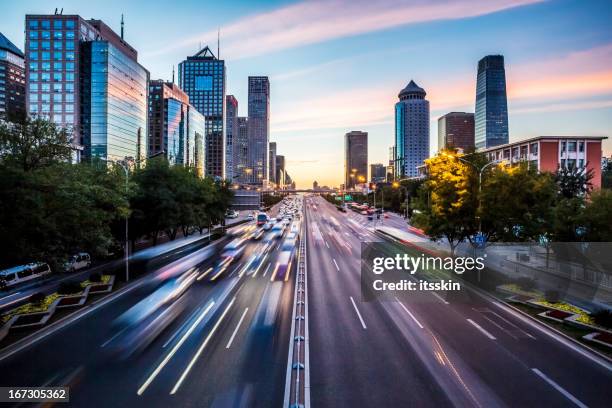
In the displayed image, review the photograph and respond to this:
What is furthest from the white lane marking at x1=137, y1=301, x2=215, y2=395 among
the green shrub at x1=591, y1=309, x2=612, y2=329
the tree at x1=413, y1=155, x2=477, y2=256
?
the green shrub at x1=591, y1=309, x2=612, y2=329

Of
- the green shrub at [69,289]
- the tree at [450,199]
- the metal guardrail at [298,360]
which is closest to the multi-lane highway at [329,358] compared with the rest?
the metal guardrail at [298,360]

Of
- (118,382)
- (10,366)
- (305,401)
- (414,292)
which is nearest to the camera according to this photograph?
(305,401)

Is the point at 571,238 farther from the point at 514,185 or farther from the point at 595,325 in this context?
the point at 595,325

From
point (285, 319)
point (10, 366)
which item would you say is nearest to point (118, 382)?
point (10, 366)

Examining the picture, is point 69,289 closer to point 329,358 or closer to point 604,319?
point 329,358

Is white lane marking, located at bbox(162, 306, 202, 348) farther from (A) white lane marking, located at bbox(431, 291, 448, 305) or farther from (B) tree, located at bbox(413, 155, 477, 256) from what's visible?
(B) tree, located at bbox(413, 155, 477, 256)
